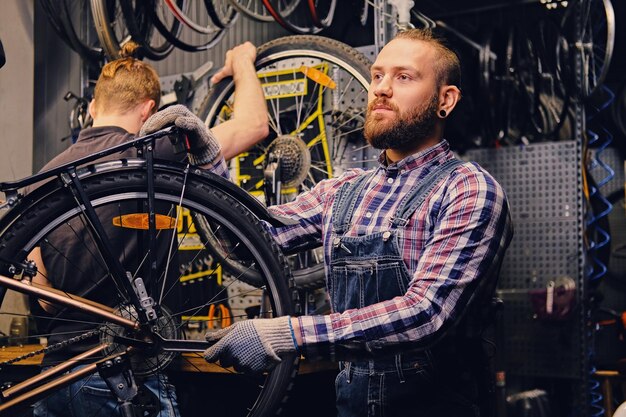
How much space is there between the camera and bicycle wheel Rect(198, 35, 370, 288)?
133 inches

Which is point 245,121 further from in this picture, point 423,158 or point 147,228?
point 423,158

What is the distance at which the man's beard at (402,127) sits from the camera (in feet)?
6.66

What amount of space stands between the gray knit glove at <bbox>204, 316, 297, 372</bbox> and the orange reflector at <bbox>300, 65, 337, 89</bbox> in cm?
190

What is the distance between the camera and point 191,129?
2086mm

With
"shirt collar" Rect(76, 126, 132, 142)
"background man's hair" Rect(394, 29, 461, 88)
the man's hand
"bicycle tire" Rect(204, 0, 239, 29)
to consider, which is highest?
"bicycle tire" Rect(204, 0, 239, 29)

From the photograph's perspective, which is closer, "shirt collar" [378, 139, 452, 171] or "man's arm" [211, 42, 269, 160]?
"shirt collar" [378, 139, 452, 171]

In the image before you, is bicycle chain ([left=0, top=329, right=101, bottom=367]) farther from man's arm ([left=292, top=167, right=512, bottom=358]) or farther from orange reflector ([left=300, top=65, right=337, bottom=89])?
orange reflector ([left=300, top=65, right=337, bottom=89])

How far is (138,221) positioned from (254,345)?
2.20 feet

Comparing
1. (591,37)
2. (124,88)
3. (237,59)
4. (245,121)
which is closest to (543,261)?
(591,37)

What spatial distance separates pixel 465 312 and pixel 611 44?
3.07m

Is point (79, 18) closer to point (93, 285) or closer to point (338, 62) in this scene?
point (338, 62)

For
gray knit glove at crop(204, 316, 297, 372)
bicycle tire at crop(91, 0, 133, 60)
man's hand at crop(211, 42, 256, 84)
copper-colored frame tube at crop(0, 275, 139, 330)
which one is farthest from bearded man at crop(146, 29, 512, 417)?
bicycle tire at crop(91, 0, 133, 60)

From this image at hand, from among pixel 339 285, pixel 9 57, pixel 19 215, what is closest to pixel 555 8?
pixel 9 57

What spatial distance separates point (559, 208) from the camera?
4289 mm
